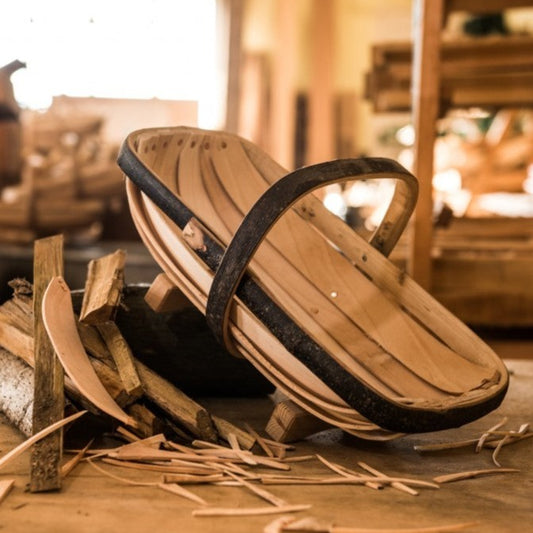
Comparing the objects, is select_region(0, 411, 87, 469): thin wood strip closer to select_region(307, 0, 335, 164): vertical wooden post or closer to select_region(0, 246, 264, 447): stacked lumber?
select_region(0, 246, 264, 447): stacked lumber

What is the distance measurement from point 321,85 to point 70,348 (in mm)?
6166

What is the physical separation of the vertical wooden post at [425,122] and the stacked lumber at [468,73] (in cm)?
22

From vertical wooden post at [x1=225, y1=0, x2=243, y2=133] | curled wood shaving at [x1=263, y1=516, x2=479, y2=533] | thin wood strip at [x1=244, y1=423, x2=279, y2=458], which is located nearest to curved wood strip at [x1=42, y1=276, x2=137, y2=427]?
thin wood strip at [x1=244, y1=423, x2=279, y2=458]

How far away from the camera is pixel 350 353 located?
1.51 meters

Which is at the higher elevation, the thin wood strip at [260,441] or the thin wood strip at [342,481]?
the thin wood strip at [342,481]

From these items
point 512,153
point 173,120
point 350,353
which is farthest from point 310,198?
point 173,120

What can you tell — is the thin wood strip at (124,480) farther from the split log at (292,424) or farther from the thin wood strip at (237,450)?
the split log at (292,424)

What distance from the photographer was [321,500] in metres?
1.12

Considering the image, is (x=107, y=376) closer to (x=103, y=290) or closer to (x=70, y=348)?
(x=70, y=348)

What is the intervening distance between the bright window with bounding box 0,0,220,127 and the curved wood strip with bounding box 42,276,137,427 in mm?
5480

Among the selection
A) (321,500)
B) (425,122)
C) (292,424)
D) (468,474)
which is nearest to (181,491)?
(321,500)

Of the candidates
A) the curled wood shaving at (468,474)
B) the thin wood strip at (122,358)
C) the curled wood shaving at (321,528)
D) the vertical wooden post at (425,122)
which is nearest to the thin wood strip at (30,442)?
the thin wood strip at (122,358)

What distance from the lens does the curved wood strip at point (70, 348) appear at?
4.14ft

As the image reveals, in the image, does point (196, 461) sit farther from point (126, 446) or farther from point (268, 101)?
point (268, 101)
